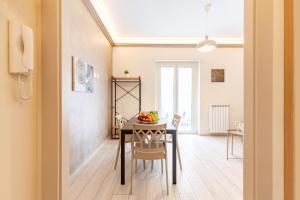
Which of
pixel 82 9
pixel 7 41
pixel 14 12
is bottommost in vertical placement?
pixel 7 41

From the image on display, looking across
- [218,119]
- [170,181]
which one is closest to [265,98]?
[170,181]

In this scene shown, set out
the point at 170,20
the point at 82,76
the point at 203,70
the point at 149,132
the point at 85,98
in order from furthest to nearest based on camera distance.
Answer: the point at 203,70
the point at 170,20
the point at 85,98
the point at 82,76
the point at 149,132

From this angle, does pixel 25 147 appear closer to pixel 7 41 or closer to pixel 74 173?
pixel 7 41

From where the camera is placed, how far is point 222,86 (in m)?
6.29

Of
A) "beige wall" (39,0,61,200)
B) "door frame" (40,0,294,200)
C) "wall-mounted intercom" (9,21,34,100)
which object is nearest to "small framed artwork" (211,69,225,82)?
"door frame" (40,0,294,200)

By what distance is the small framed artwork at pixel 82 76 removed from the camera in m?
2.93

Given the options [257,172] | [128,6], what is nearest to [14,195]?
[257,172]

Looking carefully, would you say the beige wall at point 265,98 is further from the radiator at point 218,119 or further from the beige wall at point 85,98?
the radiator at point 218,119

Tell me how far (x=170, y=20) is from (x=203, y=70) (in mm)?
2150

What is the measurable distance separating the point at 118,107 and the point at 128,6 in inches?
119

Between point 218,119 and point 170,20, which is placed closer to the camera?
point 170,20

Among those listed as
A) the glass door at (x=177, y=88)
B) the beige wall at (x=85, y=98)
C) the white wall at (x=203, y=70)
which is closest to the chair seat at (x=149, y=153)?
the beige wall at (x=85, y=98)

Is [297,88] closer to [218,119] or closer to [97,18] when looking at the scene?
[97,18]

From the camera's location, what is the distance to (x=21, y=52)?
2.87 ft
